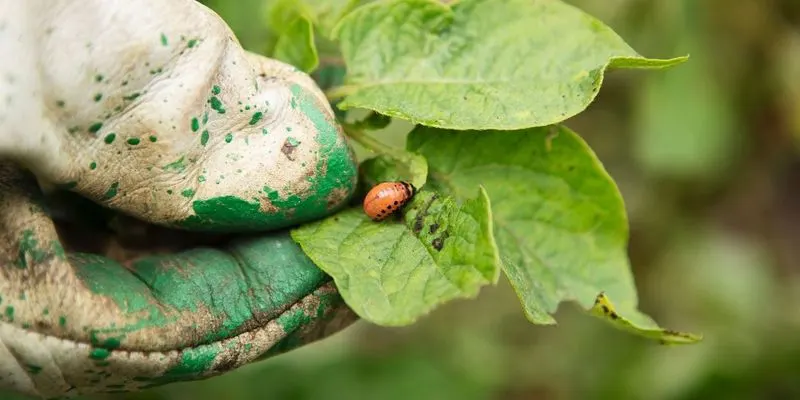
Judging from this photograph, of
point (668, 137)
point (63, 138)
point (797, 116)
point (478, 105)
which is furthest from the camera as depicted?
point (797, 116)

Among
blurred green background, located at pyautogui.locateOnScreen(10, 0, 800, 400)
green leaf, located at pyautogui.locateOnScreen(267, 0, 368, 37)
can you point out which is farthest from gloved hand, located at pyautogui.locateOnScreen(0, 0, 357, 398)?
blurred green background, located at pyautogui.locateOnScreen(10, 0, 800, 400)

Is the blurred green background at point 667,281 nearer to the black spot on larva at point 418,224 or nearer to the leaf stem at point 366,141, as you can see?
the leaf stem at point 366,141

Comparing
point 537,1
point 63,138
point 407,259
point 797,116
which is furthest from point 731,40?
point 63,138

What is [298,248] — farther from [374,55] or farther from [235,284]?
[374,55]

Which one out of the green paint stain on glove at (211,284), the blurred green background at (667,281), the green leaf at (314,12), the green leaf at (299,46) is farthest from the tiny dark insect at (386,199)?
the blurred green background at (667,281)

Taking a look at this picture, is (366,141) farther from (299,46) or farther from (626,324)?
(626,324)

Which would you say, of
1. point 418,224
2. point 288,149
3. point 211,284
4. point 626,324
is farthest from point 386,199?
point 626,324

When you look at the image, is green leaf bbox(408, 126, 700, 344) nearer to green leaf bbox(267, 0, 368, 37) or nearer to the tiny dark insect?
the tiny dark insect

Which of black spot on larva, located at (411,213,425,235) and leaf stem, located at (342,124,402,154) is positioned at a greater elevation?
leaf stem, located at (342,124,402,154)
